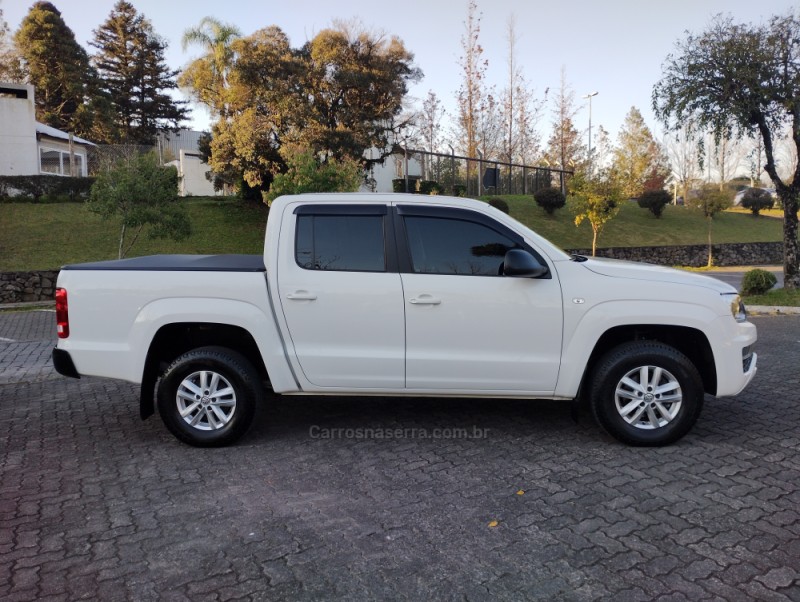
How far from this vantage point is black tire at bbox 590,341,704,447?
15.6 ft

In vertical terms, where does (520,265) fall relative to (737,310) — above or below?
above

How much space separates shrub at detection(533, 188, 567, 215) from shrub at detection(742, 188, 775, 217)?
13.8 metres

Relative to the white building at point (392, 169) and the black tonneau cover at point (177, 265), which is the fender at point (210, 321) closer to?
the black tonneau cover at point (177, 265)

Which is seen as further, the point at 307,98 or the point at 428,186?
the point at 428,186

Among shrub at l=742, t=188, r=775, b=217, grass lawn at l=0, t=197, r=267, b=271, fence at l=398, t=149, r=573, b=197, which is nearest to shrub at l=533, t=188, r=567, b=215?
fence at l=398, t=149, r=573, b=197

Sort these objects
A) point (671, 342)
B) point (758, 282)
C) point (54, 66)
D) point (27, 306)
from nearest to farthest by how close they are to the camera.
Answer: point (671, 342) → point (758, 282) → point (27, 306) → point (54, 66)

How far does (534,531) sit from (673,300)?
2158mm

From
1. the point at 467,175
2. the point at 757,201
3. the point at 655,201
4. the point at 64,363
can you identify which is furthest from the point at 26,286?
the point at 757,201

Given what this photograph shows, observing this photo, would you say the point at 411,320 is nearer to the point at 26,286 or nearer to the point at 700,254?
the point at 26,286

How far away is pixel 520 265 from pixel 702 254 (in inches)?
1146

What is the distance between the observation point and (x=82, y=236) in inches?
881

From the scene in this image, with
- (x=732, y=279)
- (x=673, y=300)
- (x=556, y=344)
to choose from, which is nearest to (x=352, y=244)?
(x=556, y=344)

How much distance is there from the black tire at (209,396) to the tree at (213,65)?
25289 mm

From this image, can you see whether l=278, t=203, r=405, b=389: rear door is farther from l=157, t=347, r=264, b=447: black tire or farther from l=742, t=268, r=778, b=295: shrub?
l=742, t=268, r=778, b=295: shrub
